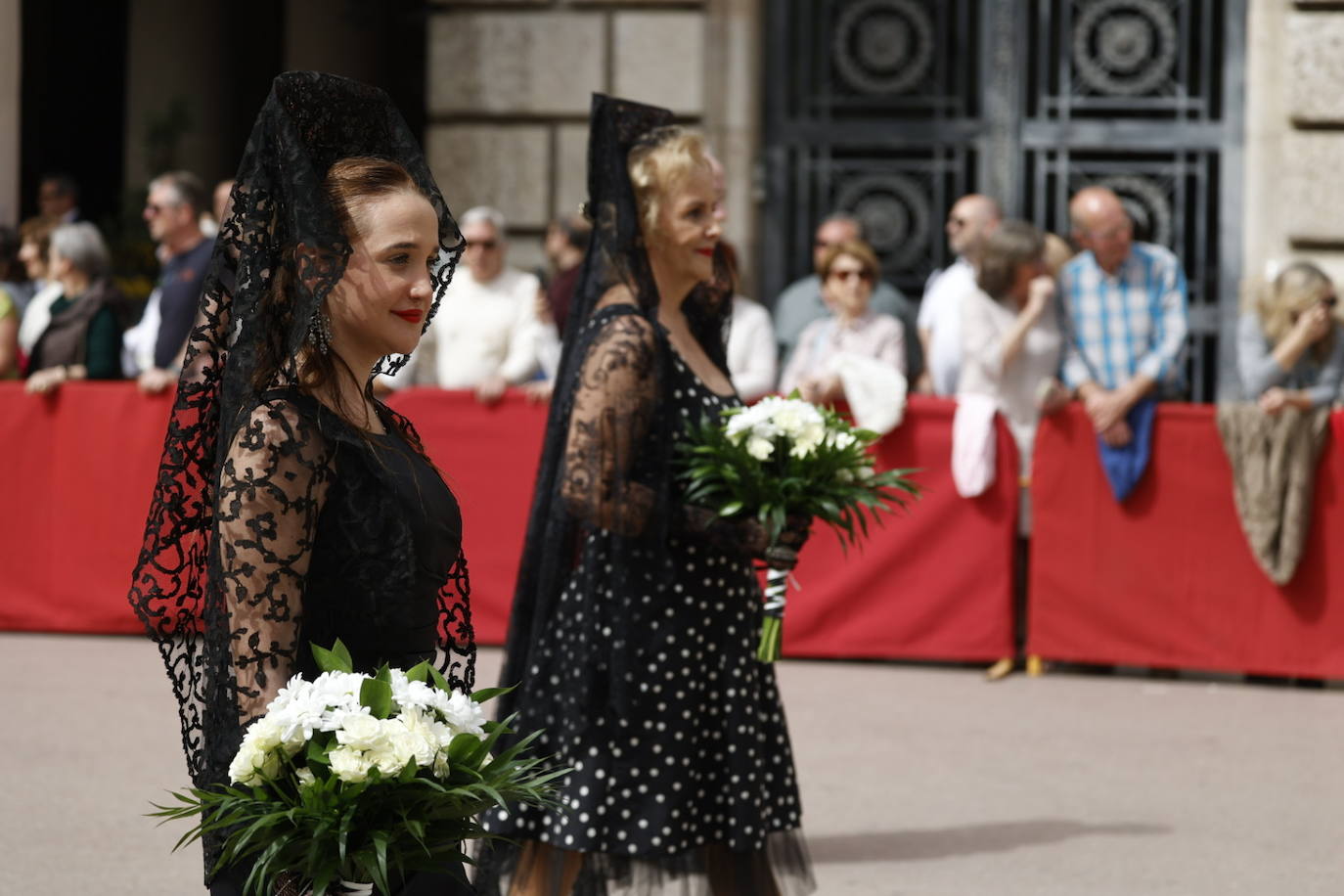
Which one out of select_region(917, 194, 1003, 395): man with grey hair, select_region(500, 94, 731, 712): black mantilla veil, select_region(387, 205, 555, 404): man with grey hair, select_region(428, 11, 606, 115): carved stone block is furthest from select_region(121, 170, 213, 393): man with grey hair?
select_region(500, 94, 731, 712): black mantilla veil

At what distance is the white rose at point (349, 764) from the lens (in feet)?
8.72

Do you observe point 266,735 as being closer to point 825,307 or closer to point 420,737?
point 420,737

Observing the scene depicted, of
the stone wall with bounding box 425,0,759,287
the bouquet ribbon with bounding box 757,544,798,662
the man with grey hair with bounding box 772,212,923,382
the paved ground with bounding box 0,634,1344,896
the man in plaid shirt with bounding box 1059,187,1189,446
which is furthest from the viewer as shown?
the stone wall with bounding box 425,0,759,287

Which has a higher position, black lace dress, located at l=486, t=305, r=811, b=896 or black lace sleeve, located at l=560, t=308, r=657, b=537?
black lace sleeve, located at l=560, t=308, r=657, b=537

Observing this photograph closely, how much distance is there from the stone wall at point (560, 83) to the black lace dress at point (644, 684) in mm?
8063

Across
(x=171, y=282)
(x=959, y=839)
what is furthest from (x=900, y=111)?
(x=959, y=839)

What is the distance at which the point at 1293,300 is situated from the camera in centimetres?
961

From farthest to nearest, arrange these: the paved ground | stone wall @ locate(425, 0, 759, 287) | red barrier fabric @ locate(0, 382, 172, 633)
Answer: stone wall @ locate(425, 0, 759, 287)
red barrier fabric @ locate(0, 382, 172, 633)
the paved ground

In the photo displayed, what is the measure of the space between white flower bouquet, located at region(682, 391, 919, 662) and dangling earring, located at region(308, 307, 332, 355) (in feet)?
6.64

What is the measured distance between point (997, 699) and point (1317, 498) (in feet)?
5.78

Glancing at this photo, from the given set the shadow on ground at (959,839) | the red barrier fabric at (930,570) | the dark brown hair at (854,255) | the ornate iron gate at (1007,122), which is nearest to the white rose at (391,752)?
the shadow on ground at (959,839)

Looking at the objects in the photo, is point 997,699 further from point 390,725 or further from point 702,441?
point 390,725

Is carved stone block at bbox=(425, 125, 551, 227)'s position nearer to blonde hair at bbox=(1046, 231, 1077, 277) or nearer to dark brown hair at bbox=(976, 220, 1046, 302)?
blonde hair at bbox=(1046, 231, 1077, 277)

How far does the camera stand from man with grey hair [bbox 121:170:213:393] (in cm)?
1046
